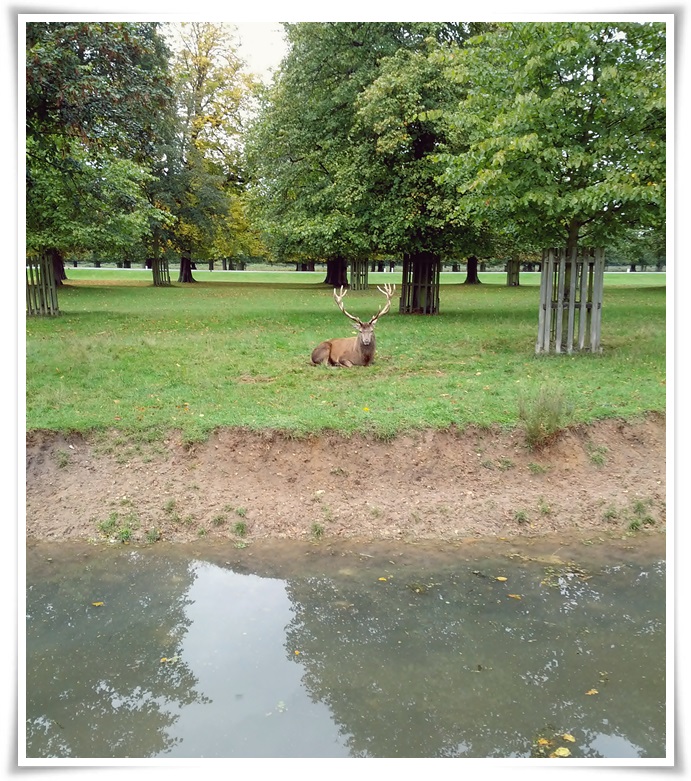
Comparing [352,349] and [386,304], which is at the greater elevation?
[386,304]

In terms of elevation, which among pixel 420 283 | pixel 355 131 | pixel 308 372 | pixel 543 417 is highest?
pixel 355 131

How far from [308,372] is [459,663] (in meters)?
6.10

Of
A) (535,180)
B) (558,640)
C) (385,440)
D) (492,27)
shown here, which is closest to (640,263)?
(492,27)

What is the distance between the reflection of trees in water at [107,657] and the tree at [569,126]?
23.2ft

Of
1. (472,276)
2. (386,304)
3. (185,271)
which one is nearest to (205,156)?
(185,271)

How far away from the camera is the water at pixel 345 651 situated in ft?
12.6

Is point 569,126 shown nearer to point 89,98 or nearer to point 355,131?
point 89,98

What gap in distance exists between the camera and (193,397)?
8594mm

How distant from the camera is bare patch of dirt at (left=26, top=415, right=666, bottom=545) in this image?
6.56m

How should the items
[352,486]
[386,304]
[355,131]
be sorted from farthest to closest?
[355,131], [386,304], [352,486]

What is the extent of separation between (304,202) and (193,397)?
347 inches

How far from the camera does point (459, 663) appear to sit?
453 cm

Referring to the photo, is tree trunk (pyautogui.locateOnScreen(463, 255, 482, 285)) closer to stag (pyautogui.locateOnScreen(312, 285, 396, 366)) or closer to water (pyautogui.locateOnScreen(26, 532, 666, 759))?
stag (pyautogui.locateOnScreen(312, 285, 396, 366))

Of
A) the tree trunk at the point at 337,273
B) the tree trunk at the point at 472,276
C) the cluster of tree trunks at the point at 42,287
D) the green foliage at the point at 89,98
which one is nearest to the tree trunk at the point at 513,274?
the tree trunk at the point at 472,276
